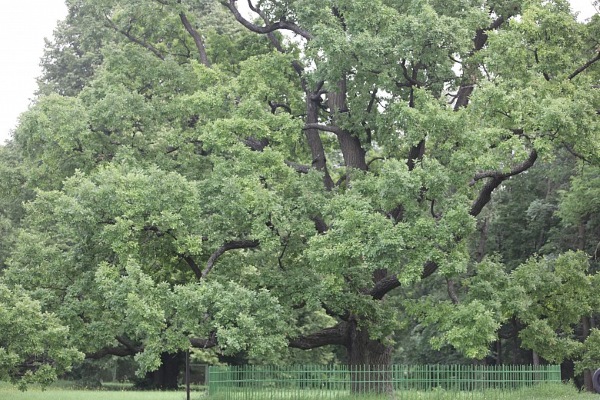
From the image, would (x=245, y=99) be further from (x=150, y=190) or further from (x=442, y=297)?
(x=442, y=297)

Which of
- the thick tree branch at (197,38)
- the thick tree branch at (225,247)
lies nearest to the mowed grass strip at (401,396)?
the thick tree branch at (225,247)

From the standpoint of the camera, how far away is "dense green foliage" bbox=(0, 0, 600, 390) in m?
20.6

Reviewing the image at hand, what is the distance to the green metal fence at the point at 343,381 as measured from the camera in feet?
73.5

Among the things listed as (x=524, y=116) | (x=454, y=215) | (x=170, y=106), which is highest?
(x=170, y=106)

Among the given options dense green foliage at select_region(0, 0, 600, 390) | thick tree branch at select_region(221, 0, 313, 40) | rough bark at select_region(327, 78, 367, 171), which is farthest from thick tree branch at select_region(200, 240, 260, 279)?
thick tree branch at select_region(221, 0, 313, 40)

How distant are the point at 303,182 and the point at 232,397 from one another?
639 centimetres

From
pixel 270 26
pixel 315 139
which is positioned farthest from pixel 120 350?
pixel 270 26

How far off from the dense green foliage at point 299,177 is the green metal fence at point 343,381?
0.96 metres

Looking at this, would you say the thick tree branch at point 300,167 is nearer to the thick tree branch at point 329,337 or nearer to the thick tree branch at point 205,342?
the thick tree branch at point 329,337

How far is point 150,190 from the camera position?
2159 cm

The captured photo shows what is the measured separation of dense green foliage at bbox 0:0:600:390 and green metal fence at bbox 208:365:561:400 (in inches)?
38.0

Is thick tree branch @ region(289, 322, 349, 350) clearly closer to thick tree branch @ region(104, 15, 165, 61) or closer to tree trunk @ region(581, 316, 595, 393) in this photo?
thick tree branch @ region(104, 15, 165, 61)

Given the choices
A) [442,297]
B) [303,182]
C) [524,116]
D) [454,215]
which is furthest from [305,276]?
[442,297]

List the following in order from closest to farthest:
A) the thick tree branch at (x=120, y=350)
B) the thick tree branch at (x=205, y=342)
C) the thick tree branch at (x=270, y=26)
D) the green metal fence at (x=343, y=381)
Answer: the thick tree branch at (x=205, y=342)
the green metal fence at (x=343, y=381)
the thick tree branch at (x=120, y=350)
the thick tree branch at (x=270, y=26)
